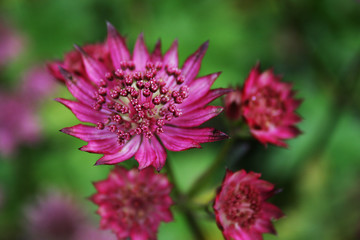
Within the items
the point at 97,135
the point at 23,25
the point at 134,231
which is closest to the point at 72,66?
the point at 97,135

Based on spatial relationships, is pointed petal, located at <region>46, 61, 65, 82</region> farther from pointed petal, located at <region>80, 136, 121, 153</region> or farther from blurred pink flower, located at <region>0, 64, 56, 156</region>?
blurred pink flower, located at <region>0, 64, 56, 156</region>

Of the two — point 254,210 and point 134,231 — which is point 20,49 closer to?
point 134,231

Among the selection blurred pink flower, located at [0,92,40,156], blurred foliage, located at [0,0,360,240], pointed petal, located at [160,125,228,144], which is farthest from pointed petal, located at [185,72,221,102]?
blurred pink flower, located at [0,92,40,156]

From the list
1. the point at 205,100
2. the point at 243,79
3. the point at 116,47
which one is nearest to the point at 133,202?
the point at 205,100

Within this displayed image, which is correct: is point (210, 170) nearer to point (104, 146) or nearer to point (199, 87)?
point (199, 87)

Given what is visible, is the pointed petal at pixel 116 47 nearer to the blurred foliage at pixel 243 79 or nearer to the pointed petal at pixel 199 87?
the pointed petal at pixel 199 87
